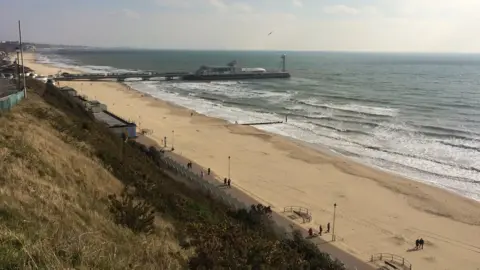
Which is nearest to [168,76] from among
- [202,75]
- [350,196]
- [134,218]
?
[202,75]

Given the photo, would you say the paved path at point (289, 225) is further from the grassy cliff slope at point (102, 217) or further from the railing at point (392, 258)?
the grassy cliff slope at point (102, 217)

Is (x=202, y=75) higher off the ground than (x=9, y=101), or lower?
lower

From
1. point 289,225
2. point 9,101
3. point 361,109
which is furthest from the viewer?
point 361,109

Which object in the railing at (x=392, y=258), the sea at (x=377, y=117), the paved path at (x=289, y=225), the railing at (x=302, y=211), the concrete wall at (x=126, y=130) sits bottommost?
the railing at (x=392, y=258)

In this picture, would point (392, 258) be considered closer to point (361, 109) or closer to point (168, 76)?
point (361, 109)

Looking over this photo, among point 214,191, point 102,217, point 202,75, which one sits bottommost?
point 214,191

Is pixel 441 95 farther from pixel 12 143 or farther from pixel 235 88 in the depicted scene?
pixel 12 143

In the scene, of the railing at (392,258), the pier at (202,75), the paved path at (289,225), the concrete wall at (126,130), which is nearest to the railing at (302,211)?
the paved path at (289,225)
